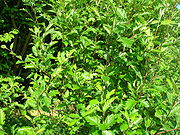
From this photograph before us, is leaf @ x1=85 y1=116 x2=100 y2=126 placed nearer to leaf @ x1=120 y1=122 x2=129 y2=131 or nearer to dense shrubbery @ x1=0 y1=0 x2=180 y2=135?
dense shrubbery @ x1=0 y1=0 x2=180 y2=135

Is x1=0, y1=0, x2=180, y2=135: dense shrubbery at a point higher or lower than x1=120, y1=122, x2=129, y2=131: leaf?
higher

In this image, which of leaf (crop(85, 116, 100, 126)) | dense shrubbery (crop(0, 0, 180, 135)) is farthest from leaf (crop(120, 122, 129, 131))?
leaf (crop(85, 116, 100, 126))

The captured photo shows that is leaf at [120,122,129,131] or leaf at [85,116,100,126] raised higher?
leaf at [85,116,100,126]

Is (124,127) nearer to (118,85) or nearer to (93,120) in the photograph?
(93,120)

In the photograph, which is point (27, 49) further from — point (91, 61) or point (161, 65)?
point (161, 65)

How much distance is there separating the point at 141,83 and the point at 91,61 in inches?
28.2

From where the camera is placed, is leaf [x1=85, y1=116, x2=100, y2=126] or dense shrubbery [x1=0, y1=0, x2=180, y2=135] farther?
dense shrubbery [x1=0, y1=0, x2=180, y2=135]

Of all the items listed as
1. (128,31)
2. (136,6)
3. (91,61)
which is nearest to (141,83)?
(128,31)

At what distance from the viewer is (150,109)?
5.49ft

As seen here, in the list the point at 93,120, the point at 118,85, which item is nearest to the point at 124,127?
the point at 93,120

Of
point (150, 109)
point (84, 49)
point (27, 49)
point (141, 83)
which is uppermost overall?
point (27, 49)

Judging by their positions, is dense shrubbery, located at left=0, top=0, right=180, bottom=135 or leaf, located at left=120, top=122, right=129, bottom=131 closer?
leaf, located at left=120, top=122, right=129, bottom=131

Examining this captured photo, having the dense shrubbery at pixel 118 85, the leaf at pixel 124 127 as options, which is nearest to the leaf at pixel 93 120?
the dense shrubbery at pixel 118 85

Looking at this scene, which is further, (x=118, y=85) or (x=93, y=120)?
(x=118, y=85)
